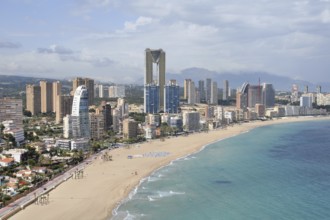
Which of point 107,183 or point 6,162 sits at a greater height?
point 6,162

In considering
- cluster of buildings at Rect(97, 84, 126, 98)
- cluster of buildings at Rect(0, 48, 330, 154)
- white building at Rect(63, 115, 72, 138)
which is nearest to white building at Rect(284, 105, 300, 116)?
cluster of buildings at Rect(0, 48, 330, 154)

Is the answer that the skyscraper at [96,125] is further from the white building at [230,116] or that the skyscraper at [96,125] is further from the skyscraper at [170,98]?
the white building at [230,116]

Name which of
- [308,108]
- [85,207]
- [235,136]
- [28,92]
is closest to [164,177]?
[85,207]

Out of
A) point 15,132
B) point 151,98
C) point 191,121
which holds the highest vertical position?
point 151,98

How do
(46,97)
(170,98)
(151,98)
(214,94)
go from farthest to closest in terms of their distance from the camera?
(214,94) → (170,98) → (151,98) → (46,97)

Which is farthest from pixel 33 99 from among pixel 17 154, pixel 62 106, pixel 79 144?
pixel 17 154

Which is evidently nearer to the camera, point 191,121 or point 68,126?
point 68,126

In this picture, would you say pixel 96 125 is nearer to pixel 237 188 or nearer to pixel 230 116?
pixel 237 188

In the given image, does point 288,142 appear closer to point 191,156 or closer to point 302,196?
point 191,156
